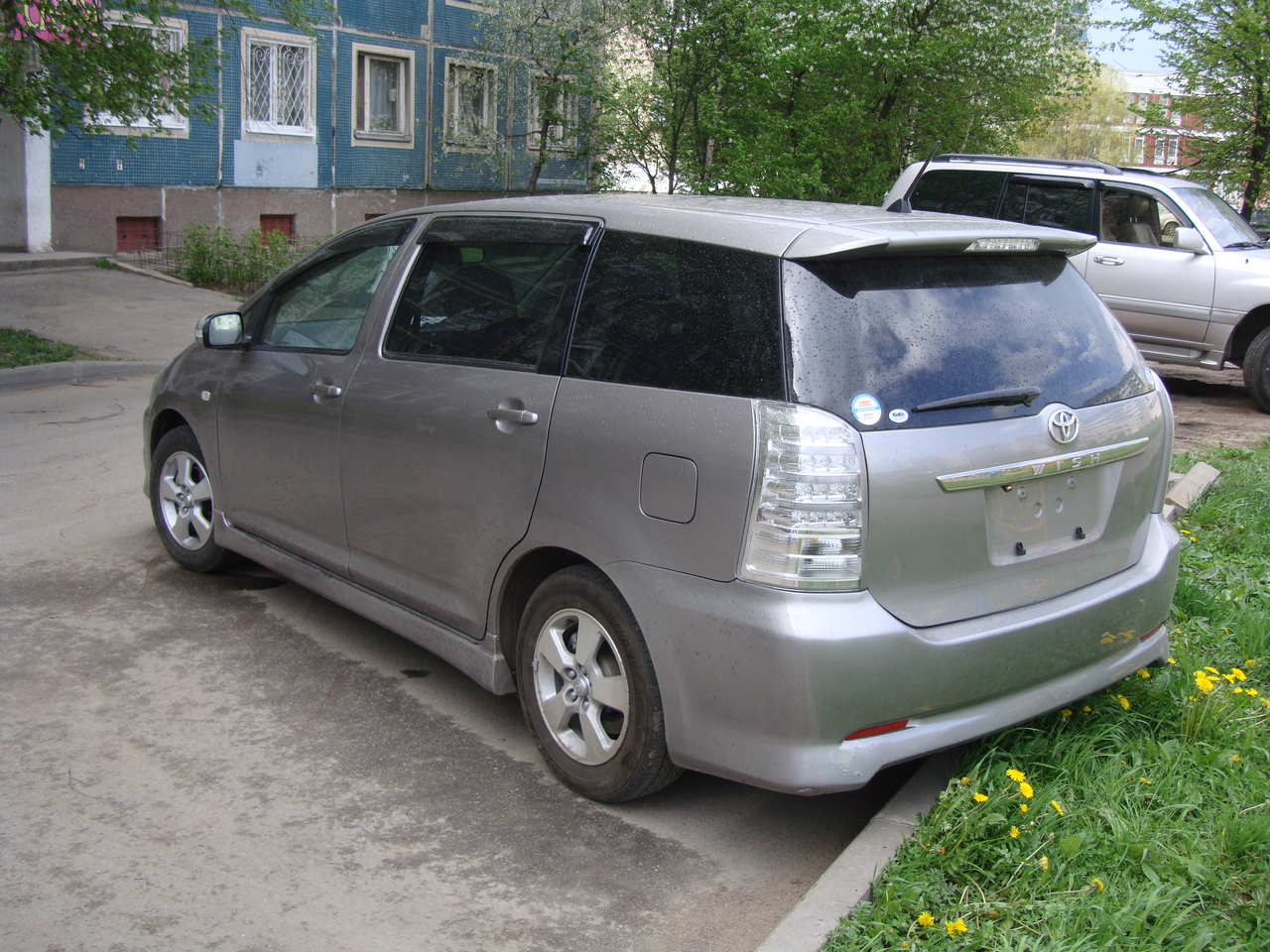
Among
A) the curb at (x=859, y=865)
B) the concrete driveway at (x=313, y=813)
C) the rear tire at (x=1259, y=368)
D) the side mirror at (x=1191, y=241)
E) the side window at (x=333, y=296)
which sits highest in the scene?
the side mirror at (x=1191, y=241)

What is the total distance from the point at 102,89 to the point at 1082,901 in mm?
11019

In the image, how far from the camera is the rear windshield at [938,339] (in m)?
3.35

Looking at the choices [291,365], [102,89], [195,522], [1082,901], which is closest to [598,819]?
[1082,901]

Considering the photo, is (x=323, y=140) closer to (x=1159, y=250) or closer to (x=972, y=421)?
→ (x=1159, y=250)

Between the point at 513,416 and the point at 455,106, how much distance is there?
77.9ft

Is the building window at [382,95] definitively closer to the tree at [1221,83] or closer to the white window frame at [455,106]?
the white window frame at [455,106]

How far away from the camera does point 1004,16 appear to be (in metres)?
20.5

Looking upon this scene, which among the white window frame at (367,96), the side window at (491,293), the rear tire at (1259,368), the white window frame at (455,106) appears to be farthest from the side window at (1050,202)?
the white window frame at (455,106)

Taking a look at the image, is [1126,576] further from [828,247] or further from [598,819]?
[598,819]

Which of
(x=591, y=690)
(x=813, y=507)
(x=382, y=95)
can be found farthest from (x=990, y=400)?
(x=382, y=95)

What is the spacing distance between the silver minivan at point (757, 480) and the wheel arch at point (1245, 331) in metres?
8.13

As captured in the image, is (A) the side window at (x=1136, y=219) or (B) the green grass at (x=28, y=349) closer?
(B) the green grass at (x=28, y=349)

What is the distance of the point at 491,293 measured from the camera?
4.38 m

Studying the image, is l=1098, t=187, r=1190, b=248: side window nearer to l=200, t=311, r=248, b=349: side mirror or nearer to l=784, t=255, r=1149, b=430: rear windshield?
l=784, t=255, r=1149, b=430: rear windshield
